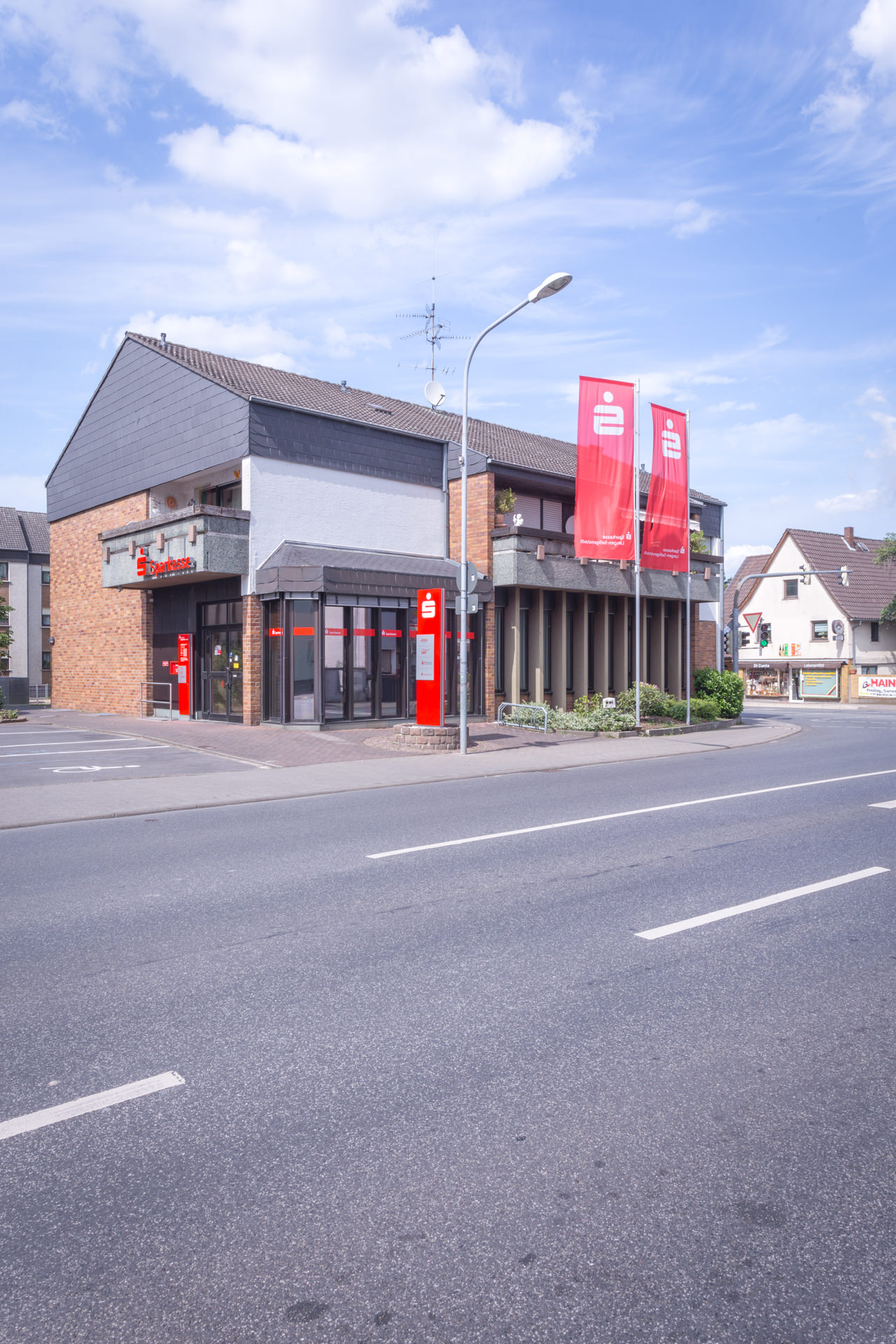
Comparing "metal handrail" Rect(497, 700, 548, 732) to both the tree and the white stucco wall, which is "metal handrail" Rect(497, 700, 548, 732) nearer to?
the white stucco wall

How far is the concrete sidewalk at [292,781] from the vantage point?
10383mm

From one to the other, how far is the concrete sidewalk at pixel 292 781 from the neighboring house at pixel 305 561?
5079mm

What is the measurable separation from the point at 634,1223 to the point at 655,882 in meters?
4.08

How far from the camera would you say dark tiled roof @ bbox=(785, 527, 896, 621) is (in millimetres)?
51156

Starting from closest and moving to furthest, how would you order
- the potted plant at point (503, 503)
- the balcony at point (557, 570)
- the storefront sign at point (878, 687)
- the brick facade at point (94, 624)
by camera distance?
the balcony at point (557, 570)
the potted plant at point (503, 503)
the brick facade at point (94, 624)
the storefront sign at point (878, 687)

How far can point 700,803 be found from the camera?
10422 mm

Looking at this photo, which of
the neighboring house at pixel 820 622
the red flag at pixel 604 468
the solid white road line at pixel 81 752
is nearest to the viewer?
the solid white road line at pixel 81 752

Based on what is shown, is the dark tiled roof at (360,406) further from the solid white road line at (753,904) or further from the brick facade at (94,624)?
the solid white road line at (753,904)

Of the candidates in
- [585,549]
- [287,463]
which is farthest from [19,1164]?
[287,463]

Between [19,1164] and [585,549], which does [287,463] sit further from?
[19,1164]

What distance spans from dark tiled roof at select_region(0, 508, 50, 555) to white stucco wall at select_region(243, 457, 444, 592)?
126ft

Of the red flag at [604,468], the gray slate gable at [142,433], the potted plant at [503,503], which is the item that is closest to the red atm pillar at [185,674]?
the gray slate gable at [142,433]

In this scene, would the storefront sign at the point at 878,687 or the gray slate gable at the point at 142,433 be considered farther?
the storefront sign at the point at 878,687

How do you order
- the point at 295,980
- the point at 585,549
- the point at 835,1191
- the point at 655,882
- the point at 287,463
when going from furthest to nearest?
the point at 287,463 < the point at 585,549 < the point at 655,882 < the point at 295,980 < the point at 835,1191
